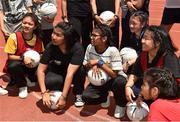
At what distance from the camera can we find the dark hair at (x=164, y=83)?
400 centimetres

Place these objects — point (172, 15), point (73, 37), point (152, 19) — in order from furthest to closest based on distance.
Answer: point (152, 19), point (172, 15), point (73, 37)

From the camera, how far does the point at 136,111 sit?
15.6ft

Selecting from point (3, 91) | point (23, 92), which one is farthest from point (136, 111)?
point (3, 91)

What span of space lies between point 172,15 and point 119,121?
8.51 ft

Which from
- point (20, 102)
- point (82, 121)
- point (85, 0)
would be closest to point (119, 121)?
point (82, 121)

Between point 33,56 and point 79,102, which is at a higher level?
point 33,56

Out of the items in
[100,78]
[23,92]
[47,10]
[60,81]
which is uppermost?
[47,10]

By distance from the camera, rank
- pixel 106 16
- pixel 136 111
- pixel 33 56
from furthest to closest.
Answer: pixel 106 16 < pixel 33 56 < pixel 136 111

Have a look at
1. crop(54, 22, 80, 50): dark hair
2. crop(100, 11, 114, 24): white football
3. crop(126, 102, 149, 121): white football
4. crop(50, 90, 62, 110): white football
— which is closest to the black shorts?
crop(100, 11, 114, 24): white football

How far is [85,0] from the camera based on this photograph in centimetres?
630

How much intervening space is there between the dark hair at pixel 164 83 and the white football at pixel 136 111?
0.64 m

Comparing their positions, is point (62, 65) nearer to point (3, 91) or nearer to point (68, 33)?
point (68, 33)

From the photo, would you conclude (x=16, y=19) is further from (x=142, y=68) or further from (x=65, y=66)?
(x=142, y=68)

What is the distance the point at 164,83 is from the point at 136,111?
87 cm
